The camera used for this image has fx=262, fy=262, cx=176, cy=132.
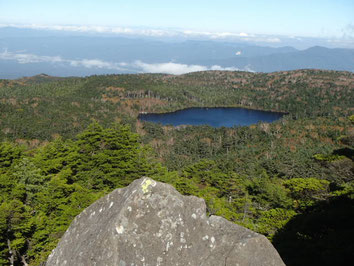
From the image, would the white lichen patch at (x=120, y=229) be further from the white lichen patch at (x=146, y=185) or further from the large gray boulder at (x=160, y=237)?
the white lichen patch at (x=146, y=185)

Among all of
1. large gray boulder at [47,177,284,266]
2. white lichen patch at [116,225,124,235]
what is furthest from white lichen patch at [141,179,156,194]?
white lichen patch at [116,225,124,235]

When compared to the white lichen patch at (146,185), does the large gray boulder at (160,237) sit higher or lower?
lower

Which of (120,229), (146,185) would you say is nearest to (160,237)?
(120,229)

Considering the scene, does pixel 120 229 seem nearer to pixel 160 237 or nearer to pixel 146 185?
pixel 160 237

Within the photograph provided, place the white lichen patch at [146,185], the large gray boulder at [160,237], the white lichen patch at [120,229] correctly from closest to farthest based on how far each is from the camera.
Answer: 1. the large gray boulder at [160,237]
2. the white lichen patch at [120,229]
3. the white lichen patch at [146,185]

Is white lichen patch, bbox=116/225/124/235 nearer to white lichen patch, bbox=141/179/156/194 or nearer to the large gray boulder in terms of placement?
the large gray boulder

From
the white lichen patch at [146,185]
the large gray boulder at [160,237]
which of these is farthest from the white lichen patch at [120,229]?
the white lichen patch at [146,185]

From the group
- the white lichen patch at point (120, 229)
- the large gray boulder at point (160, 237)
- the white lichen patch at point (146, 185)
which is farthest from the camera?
the white lichen patch at point (146, 185)

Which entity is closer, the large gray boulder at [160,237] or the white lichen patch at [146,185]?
the large gray boulder at [160,237]

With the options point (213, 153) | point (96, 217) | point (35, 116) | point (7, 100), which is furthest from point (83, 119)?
point (96, 217)

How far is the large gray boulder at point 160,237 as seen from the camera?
7062 millimetres

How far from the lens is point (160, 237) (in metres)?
7.41

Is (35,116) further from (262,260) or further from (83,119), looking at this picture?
(262,260)

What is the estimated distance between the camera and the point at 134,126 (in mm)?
145500
